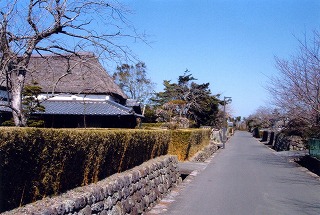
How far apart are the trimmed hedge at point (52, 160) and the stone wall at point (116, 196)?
0.51 feet

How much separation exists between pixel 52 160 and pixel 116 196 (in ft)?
6.32

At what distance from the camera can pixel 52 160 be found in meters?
4.88

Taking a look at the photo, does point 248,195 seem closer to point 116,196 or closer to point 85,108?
point 116,196

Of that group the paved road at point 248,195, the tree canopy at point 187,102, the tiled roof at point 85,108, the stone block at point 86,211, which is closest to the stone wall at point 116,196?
the stone block at point 86,211

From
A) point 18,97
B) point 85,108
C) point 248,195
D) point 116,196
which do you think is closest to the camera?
point 116,196

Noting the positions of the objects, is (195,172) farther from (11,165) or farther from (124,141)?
(11,165)

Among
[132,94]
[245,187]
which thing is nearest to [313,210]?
[245,187]

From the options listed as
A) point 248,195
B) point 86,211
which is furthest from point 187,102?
point 86,211

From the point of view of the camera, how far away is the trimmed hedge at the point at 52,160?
13.3ft

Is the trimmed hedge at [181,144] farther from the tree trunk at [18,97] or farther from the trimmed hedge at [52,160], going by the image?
the trimmed hedge at [52,160]

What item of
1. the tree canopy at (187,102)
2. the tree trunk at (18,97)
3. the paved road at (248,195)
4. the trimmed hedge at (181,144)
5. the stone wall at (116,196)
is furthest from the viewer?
the tree canopy at (187,102)

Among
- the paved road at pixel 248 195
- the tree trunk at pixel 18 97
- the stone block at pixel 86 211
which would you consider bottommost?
the paved road at pixel 248 195

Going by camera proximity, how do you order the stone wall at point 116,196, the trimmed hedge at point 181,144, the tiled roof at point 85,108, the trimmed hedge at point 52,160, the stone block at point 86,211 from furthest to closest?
the tiled roof at point 85,108 → the trimmed hedge at point 181,144 → the stone block at point 86,211 → the stone wall at point 116,196 → the trimmed hedge at point 52,160

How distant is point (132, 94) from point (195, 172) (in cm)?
3611
